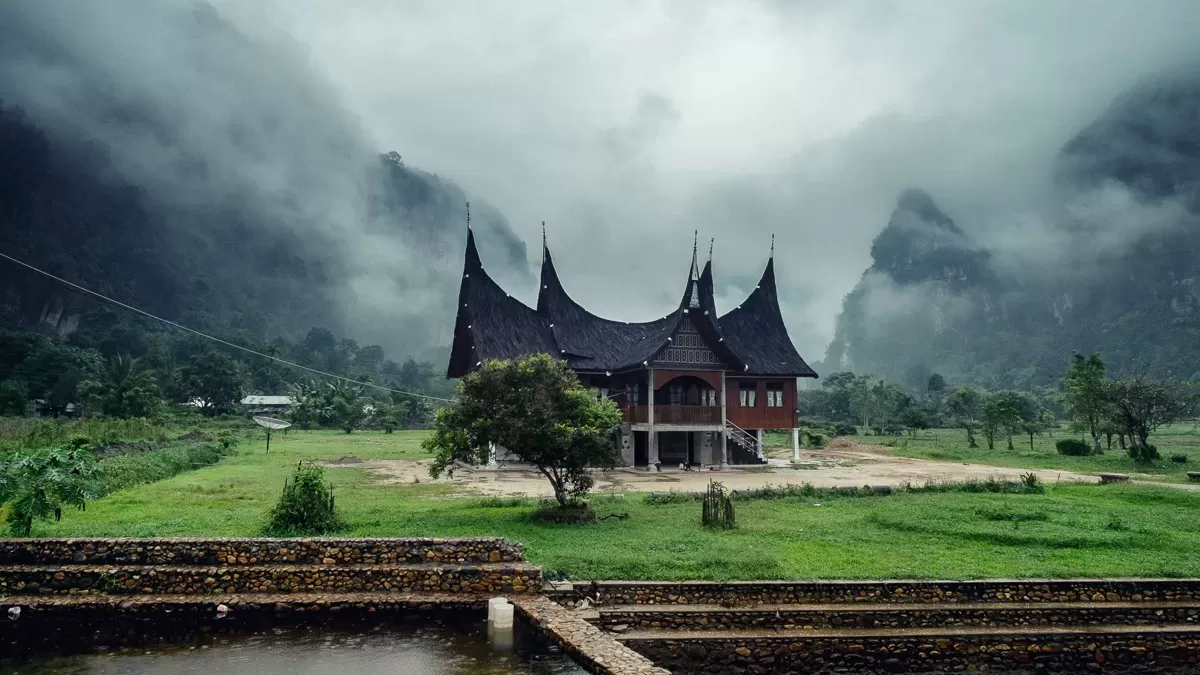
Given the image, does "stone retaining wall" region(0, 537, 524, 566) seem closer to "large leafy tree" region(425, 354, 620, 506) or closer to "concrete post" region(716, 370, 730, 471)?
"large leafy tree" region(425, 354, 620, 506)

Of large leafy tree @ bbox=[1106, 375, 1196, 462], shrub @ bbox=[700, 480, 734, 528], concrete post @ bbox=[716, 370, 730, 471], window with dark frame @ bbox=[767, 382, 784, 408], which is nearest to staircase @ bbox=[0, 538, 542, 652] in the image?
shrub @ bbox=[700, 480, 734, 528]

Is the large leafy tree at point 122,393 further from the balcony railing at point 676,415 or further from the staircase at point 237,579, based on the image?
the staircase at point 237,579

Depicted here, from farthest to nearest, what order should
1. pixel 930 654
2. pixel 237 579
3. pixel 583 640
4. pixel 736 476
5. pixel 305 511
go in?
1. pixel 736 476
2. pixel 305 511
3. pixel 237 579
4. pixel 930 654
5. pixel 583 640

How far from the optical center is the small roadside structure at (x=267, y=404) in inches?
2303

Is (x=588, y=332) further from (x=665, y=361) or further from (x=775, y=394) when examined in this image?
(x=775, y=394)

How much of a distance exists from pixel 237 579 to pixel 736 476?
1687 cm

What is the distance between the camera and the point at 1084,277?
127250 millimetres

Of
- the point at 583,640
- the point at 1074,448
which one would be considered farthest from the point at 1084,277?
the point at 583,640

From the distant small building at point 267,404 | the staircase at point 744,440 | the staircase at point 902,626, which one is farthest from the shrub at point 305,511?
the distant small building at point 267,404

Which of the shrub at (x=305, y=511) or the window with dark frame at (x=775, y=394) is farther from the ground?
the window with dark frame at (x=775, y=394)

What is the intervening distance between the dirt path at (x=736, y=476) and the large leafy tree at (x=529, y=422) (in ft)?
14.9

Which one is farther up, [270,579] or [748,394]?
[748,394]

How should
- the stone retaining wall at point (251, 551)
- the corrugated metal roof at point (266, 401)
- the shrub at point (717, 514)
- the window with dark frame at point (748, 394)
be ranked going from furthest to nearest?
1. the corrugated metal roof at point (266, 401)
2. the window with dark frame at point (748, 394)
3. the shrub at point (717, 514)
4. the stone retaining wall at point (251, 551)

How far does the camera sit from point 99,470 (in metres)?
11.2
